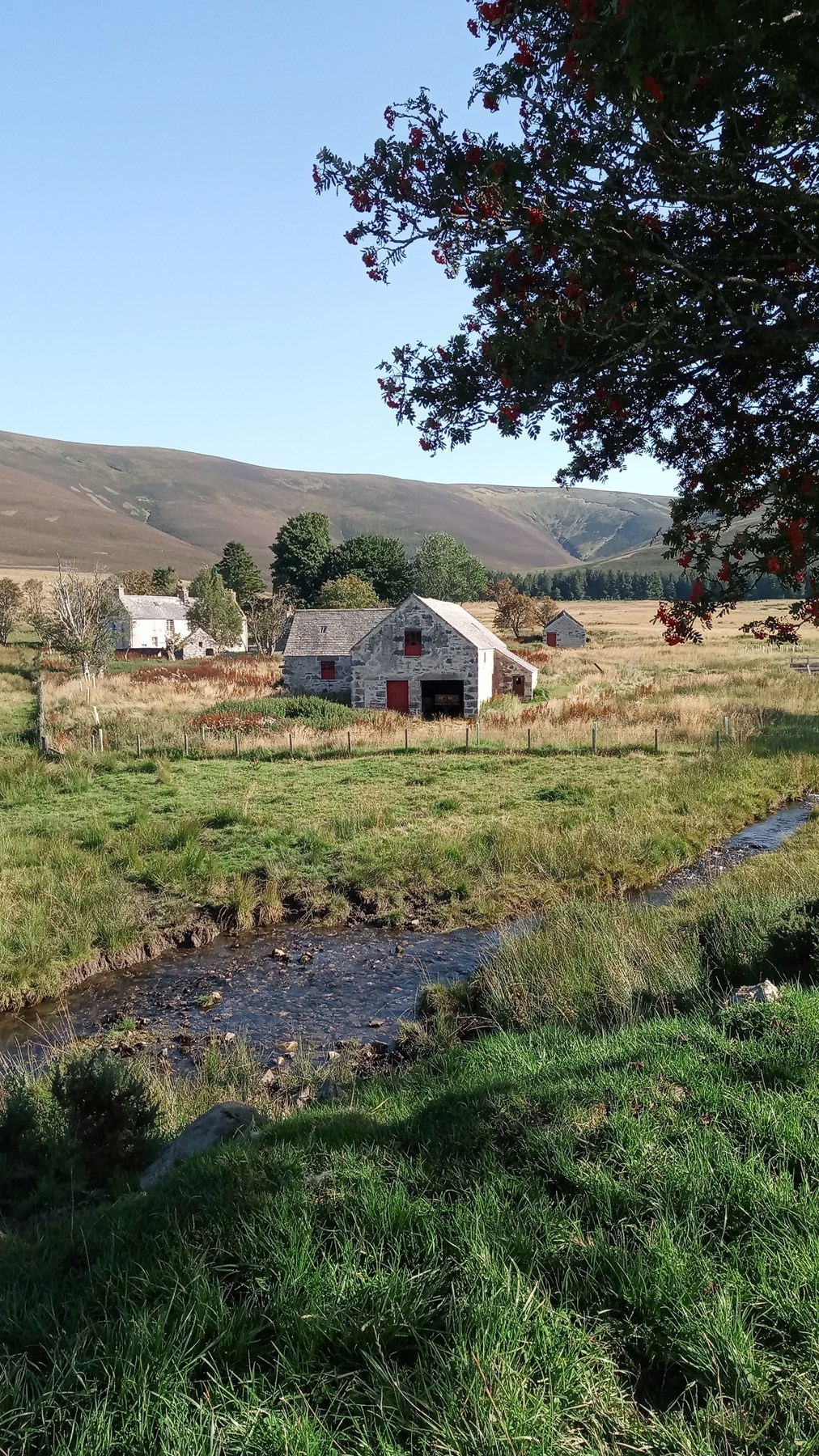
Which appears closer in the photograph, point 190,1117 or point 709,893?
point 190,1117

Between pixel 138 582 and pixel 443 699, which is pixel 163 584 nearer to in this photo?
pixel 138 582

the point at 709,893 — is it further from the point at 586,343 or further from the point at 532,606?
the point at 532,606

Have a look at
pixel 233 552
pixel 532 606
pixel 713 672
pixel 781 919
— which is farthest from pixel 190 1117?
pixel 233 552

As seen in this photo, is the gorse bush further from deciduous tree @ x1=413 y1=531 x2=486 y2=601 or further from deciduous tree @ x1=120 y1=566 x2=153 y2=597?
deciduous tree @ x1=120 y1=566 x2=153 y2=597

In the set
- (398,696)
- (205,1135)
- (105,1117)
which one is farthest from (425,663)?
(205,1135)

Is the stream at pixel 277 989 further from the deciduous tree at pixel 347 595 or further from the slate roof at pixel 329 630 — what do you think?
the deciduous tree at pixel 347 595

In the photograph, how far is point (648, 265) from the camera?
5582mm

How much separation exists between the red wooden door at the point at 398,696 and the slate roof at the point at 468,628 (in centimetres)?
353

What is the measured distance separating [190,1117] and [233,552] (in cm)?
10202

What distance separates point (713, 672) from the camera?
167 feet

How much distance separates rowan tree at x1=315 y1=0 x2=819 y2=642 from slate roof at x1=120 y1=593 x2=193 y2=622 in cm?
8171

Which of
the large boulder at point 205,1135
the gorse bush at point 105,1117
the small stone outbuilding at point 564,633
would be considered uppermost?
the small stone outbuilding at point 564,633

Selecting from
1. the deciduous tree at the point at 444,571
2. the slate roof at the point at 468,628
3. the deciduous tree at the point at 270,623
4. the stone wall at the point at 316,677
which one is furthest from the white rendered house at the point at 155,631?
the slate roof at the point at 468,628

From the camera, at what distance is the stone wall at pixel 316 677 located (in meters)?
45.4
